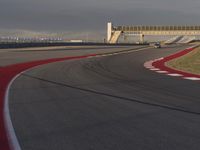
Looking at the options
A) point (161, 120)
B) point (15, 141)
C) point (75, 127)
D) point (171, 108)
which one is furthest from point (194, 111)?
point (15, 141)

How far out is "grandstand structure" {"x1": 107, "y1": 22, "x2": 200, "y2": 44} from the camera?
14975 cm

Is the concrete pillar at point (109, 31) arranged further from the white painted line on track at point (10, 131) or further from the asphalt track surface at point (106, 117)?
the white painted line on track at point (10, 131)

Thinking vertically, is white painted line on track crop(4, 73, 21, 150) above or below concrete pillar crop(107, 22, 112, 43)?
above

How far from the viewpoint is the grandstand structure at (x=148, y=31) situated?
150m

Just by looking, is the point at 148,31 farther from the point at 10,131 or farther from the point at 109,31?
the point at 10,131

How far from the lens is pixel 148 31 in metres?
152

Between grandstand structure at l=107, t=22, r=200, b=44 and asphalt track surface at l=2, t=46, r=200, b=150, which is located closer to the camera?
asphalt track surface at l=2, t=46, r=200, b=150

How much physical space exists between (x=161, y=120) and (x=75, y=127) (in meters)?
1.77

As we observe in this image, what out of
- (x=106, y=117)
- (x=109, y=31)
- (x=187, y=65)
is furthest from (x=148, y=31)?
(x=106, y=117)

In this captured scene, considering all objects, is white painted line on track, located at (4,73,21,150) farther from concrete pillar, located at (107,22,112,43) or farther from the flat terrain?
concrete pillar, located at (107,22,112,43)

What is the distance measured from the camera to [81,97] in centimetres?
1302

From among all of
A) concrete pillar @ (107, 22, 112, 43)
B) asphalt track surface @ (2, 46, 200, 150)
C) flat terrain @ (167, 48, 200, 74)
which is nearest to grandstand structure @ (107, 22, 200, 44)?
concrete pillar @ (107, 22, 112, 43)

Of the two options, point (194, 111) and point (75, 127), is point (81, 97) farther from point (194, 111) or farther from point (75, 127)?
point (75, 127)

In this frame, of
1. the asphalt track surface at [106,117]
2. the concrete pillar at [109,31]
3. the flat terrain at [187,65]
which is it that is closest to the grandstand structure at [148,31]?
the concrete pillar at [109,31]
